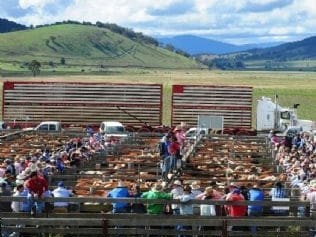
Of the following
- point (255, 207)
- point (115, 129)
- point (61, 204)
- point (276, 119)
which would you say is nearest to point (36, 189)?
point (61, 204)

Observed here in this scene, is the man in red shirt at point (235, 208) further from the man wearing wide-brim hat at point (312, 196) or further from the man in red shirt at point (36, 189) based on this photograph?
the man in red shirt at point (36, 189)

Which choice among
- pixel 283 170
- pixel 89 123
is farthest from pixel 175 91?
pixel 283 170

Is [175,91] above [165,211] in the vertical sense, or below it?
above

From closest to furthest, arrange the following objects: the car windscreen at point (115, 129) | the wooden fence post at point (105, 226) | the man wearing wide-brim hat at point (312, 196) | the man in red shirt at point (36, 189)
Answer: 1. the wooden fence post at point (105, 226)
2. the man in red shirt at point (36, 189)
3. the man wearing wide-brim hat at point (312, 196)
4. the car windscreen at point (115, 129)

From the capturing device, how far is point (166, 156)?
93.8ft

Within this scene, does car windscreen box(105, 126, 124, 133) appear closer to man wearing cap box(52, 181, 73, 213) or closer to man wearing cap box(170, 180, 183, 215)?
man wearing cap box(52, 181, 73, 213)

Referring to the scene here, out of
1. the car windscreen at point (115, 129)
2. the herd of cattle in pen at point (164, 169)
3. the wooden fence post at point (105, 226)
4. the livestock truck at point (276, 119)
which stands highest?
the livestock truck at point (276, 119)

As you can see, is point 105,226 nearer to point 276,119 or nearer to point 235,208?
point 235,208

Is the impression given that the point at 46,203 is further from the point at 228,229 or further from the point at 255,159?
the point at 255,159

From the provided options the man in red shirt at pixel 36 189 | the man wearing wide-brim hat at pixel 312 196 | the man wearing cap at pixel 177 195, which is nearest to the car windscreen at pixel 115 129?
the man wearing cap at pixel 177 195

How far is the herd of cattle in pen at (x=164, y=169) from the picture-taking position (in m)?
19.5

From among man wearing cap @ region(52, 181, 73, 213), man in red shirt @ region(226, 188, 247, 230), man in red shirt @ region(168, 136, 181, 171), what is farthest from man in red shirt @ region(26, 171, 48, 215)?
man in red shirt @ region(168, 136, 181, 171)

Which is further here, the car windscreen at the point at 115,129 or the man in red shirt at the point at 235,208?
the car windscreen at the point at 115,129

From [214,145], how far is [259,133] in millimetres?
12867
